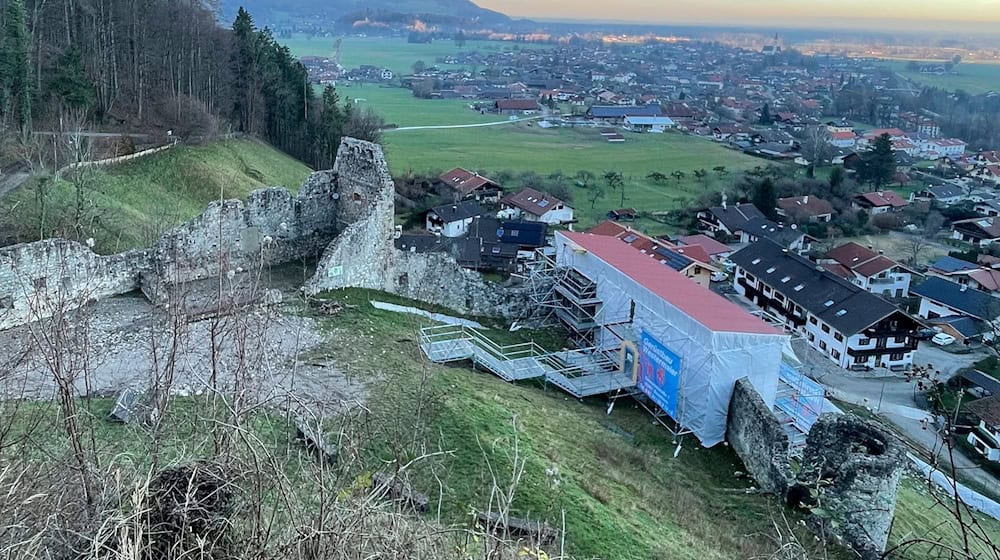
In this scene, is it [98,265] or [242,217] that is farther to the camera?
[242,217]

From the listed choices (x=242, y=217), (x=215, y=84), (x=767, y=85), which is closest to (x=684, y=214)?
(x=215, y=84)

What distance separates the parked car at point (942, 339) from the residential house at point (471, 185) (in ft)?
106

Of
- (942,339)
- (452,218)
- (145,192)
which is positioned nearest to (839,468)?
(145,192)

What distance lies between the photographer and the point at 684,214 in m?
59.7

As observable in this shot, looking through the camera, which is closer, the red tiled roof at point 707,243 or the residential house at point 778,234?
the red tiled roof at point 707,243

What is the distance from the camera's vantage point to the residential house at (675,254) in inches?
1605

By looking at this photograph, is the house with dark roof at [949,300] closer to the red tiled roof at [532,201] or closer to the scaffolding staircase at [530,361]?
the red tiled roof at [532,201]

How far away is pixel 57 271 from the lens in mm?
15086

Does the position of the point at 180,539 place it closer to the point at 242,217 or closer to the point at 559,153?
the point at 242,217

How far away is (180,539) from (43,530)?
2.51 feet

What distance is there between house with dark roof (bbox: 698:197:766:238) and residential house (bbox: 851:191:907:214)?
35.2 ft

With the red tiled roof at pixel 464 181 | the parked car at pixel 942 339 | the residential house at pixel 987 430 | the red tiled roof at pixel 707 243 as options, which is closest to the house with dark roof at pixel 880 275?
the parked car at pixel 942 339

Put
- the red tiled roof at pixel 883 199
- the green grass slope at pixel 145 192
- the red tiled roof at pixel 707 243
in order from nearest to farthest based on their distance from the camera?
the green grass slope at pixel 145 192
the red tiled roof at pixel 707 243
the red tiled roof at pixel 883 199

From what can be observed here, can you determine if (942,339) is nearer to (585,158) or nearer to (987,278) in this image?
(987,278)
